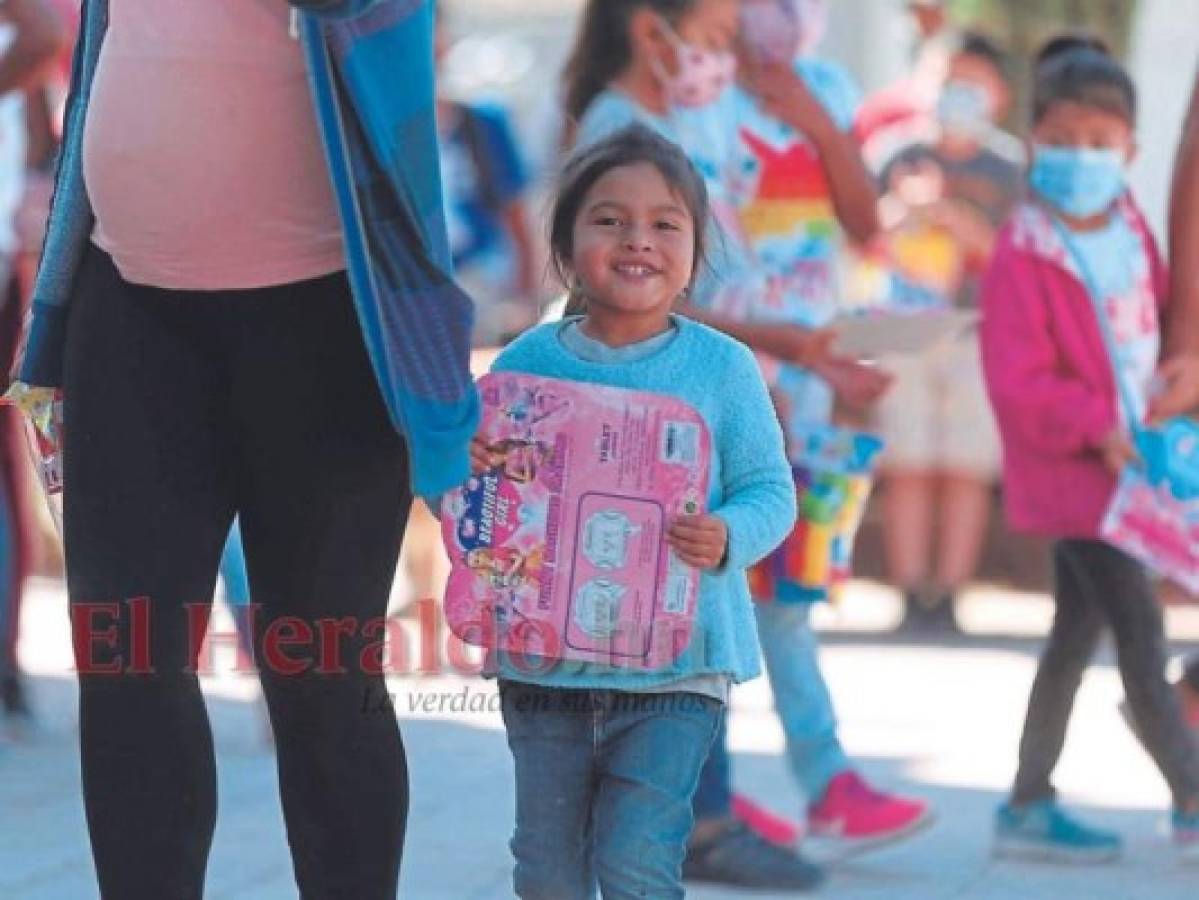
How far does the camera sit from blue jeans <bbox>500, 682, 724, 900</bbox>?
3592mm

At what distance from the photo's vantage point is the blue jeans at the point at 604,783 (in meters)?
3.59

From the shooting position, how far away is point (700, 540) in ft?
11.3

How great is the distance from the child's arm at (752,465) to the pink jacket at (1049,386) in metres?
1.72

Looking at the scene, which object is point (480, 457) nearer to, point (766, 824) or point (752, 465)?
point (752, 465)

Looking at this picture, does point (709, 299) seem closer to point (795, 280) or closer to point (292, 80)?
point (795, 280)

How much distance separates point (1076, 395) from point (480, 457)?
1986 millimetres

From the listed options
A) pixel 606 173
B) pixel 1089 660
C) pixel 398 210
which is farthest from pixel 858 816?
pixel 398 210

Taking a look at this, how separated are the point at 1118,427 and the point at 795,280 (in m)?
0.66

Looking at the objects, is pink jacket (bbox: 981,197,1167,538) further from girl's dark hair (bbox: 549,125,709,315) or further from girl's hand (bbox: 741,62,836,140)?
girl's dark hair (bbox: 549,125,709,315)

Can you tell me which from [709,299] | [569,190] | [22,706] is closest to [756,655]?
[569,190]

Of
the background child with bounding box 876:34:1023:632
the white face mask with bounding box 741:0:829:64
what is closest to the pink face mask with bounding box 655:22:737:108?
the white face mask with bounding box 741:0:829:64

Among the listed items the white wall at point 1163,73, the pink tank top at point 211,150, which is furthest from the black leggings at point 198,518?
the white wall at point 1163,73

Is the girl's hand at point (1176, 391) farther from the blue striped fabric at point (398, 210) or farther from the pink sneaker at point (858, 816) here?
the blue striped fabric at point (398, 210)

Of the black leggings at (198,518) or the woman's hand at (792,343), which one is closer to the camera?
the black leggings at (198,518)
